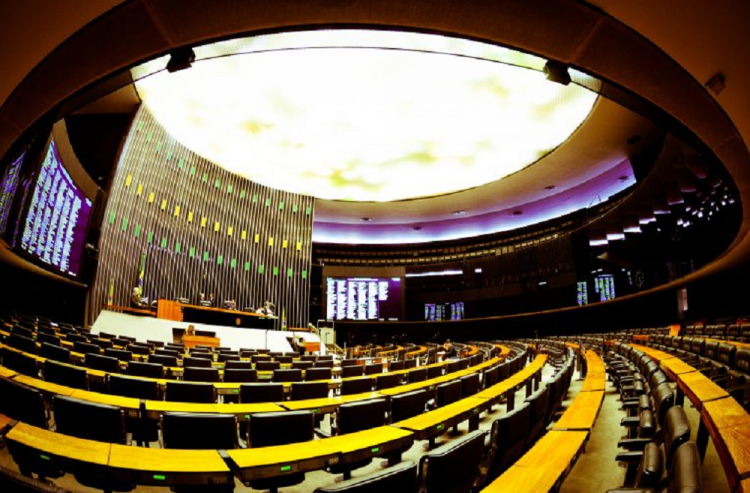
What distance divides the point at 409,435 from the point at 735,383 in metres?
2.98

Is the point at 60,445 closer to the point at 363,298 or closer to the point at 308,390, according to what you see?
the point at 308,390

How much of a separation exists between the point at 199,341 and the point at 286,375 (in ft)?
21.2

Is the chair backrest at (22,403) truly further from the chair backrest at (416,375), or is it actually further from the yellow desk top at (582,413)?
the chair backrest at (416,375)

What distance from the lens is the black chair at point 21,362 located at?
374 cm

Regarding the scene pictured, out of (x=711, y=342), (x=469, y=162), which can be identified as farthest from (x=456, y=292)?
(x=711, y=342)

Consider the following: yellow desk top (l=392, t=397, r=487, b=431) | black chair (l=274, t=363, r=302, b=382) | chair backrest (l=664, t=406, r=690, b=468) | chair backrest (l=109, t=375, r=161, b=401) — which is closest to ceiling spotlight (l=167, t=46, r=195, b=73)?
chair backrest (l=109, t=375, r=161, b=401)

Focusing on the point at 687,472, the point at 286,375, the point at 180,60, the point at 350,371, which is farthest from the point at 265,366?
the point at 687,472

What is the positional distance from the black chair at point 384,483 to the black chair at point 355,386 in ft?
10.3

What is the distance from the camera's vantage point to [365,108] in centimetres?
1243

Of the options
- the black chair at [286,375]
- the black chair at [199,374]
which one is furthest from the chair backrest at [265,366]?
the black chair at [199,374]

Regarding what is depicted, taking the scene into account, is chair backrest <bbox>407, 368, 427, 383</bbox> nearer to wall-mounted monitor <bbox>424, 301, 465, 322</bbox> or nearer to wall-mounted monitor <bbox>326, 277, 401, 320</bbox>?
wall-mounted monitor <bbox>326, 277, 401, 320</bbox>

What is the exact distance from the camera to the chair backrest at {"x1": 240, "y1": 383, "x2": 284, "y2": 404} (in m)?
3.80

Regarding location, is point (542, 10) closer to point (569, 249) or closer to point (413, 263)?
point (569, 249)

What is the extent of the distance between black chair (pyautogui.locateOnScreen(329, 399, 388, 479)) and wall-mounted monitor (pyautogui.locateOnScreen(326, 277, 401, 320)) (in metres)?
17.7
